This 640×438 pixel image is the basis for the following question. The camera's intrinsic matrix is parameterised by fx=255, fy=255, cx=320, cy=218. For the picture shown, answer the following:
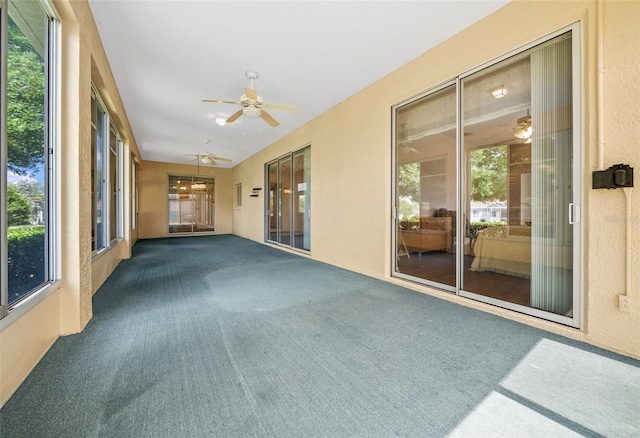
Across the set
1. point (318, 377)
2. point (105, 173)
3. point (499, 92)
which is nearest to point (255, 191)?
point (105, 173)

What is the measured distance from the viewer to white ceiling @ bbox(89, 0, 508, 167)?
268cm

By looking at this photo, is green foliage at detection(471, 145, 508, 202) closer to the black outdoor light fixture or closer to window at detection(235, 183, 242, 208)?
the black outdoor light fixture

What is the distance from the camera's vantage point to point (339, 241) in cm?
508

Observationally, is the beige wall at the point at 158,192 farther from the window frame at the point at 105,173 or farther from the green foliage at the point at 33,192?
the green foliage at the point at 33,192

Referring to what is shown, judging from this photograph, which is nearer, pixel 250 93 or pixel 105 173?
pixel 250 93

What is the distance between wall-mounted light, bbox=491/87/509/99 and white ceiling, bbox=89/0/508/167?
0.80m

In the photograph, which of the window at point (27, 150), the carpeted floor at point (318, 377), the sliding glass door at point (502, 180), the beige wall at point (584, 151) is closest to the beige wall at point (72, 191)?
the window at point (27, 150)

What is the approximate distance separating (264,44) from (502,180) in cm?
355

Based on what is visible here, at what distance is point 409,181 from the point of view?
4.27 metres

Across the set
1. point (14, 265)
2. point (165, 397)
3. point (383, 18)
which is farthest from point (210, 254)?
point (383, 18)

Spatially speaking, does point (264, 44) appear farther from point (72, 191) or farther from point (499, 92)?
point (499, 92)

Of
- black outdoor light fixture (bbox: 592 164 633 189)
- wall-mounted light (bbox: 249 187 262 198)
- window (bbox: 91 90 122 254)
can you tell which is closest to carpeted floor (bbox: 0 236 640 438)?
black outdoor light fixture (bbox: 592 164 633 189)

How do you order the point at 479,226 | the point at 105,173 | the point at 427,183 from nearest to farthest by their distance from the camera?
the point at 479,226 < the point at 105,173 < the point at 427,183

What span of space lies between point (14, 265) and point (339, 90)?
14.7ft
